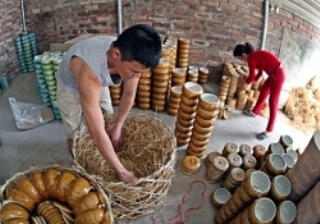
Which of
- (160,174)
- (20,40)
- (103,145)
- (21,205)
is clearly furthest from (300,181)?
(20,40)

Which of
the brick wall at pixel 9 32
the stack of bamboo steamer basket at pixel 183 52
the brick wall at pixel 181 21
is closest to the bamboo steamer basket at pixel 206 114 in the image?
the stack of bamboo steamer basket at pixel 183 52

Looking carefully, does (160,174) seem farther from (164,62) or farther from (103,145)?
(164,62)

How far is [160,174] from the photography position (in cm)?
219

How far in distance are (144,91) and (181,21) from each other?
1.35 metres

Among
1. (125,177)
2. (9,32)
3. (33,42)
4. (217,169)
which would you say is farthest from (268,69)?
(9,32)

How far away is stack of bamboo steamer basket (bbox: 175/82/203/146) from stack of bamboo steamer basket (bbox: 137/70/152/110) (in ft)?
2.38

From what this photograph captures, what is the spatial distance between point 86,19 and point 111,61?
2922 mm

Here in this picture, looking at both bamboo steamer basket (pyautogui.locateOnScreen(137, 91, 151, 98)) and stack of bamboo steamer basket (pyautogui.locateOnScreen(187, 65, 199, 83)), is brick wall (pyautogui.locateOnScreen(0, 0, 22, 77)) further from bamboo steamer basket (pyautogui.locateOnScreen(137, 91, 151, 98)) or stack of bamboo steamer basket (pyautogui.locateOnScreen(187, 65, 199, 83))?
stack of bamboo steamer basket (pyautogui.locateOnScreen(187, 65, 199, 83))

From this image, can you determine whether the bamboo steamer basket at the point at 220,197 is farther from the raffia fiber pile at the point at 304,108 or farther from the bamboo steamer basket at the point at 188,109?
the raffia fiber pile at the point at 304,108

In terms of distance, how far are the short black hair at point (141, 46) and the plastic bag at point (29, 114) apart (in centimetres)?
219

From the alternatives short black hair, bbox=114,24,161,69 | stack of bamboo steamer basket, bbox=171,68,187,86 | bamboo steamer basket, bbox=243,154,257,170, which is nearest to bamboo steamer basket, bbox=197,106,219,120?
bamboo steamer basket, bbox=243,154,257,170

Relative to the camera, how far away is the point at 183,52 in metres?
4.30

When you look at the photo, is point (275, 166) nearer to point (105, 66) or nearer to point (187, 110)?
point (187, 110)

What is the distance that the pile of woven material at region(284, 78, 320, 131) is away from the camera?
404cm
